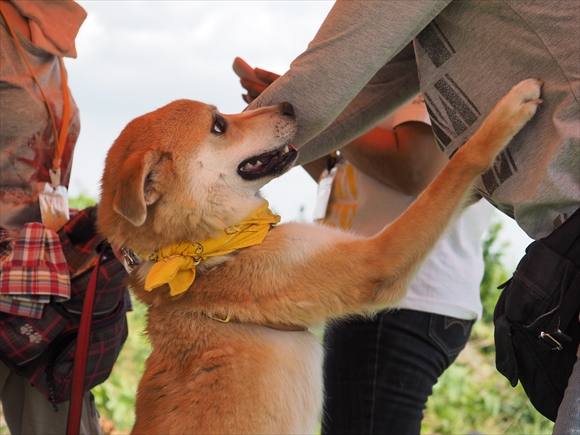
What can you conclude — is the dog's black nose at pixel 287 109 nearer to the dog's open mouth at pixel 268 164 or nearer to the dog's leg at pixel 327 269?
the dog's open mouth at pixel 268 164

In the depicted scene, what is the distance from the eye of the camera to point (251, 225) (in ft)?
6.24

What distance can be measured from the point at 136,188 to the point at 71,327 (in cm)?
95

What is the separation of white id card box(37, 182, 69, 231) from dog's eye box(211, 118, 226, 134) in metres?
0.86

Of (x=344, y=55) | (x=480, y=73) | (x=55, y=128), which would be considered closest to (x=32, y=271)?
(x=55, y=128)

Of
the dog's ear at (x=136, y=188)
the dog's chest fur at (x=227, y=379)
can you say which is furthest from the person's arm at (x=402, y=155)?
the dog's ear at (x=136, y=188)

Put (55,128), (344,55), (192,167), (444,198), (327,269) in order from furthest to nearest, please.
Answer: (55,128), (192,167), (327,269), (444,198), (344,55)

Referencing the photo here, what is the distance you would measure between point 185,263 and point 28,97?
1158 mm

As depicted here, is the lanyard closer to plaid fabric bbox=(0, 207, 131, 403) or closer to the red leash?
plaid fabric bbox=(0, 207, 131, 403)

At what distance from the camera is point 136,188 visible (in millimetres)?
1706

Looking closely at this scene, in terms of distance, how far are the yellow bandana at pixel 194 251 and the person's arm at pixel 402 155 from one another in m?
0.42

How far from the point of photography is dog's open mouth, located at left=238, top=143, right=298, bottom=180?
1907 mm

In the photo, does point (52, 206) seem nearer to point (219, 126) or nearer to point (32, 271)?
point (32, 271)

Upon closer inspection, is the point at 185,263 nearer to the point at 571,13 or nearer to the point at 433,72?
the point at 433,72

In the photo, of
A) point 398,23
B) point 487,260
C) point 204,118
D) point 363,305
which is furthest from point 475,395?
point 398,23
